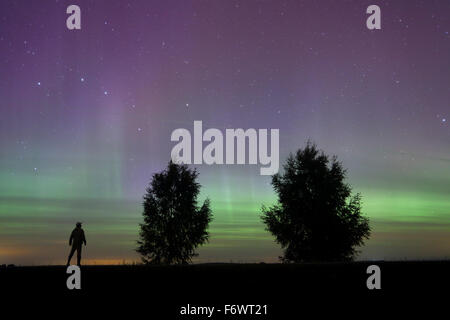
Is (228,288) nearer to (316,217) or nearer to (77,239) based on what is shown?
(77,239)

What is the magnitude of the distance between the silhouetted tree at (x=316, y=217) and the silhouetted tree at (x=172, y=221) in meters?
6.73

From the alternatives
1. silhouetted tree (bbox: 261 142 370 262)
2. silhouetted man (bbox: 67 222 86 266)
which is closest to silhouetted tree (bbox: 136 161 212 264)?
silhouetted tree (bbox: 261 142 370 262)

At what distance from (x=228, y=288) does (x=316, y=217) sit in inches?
1023

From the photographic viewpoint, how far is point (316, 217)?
38406 mm

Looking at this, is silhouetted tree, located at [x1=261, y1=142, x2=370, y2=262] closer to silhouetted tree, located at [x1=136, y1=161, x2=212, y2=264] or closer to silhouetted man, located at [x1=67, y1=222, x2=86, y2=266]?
silhouetted tree, located at [x1=136, y1=161, x2=212, y2=264]

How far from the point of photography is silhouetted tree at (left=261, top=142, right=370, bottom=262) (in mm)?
38406

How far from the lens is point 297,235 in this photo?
38.9m

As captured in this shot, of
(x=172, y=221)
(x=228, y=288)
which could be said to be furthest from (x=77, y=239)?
(x=172, y=221)

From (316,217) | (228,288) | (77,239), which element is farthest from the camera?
(316,217)

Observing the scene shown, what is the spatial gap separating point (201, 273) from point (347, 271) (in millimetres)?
5535

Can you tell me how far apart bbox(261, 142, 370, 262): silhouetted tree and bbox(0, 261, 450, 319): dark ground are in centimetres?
2005

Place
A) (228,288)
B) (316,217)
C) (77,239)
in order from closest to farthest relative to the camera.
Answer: (228,288) → (77,239) → (316,217)
